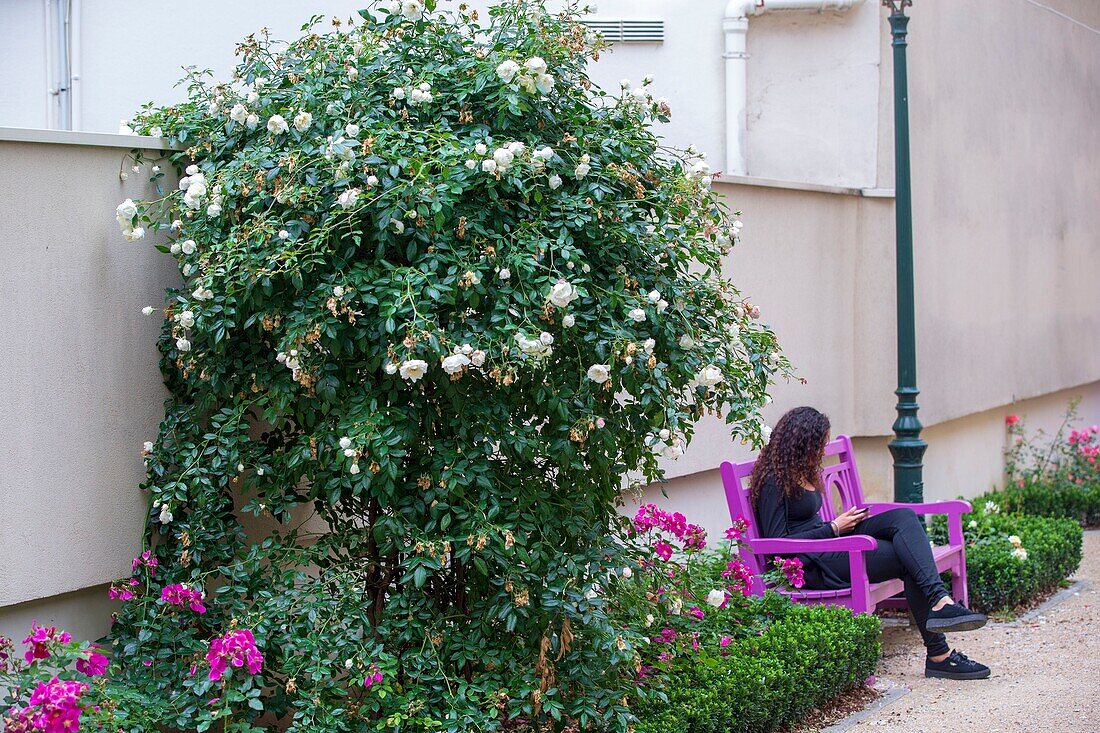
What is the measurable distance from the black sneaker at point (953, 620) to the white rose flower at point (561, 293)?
2994mm

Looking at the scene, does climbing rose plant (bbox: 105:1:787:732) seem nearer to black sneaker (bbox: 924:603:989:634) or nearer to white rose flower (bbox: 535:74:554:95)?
white rose flower (bbox: 535:74:554:95)

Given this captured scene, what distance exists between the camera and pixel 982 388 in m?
9.75

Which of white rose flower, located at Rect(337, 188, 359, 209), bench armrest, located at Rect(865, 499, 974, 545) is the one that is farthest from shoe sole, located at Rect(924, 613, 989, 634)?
white rose flower, located at Rect(337, 188, 359, 209)

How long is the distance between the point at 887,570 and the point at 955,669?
53 centimetres

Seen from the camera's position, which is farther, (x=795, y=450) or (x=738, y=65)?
(x=738, y=65)

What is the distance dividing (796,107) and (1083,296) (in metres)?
5.54

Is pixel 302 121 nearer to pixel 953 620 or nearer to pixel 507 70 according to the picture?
pixel 507 70

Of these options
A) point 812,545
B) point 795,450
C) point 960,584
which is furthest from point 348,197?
point 960,584

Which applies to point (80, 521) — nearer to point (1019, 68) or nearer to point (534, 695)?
point (534, 695)

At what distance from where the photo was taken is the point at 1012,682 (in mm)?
5719

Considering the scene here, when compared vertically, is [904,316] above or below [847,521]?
above

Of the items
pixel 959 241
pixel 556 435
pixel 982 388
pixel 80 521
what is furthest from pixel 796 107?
pixel 80 521

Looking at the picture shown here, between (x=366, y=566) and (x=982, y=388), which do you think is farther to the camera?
(x=982, y=388)

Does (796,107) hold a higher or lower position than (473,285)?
higher
